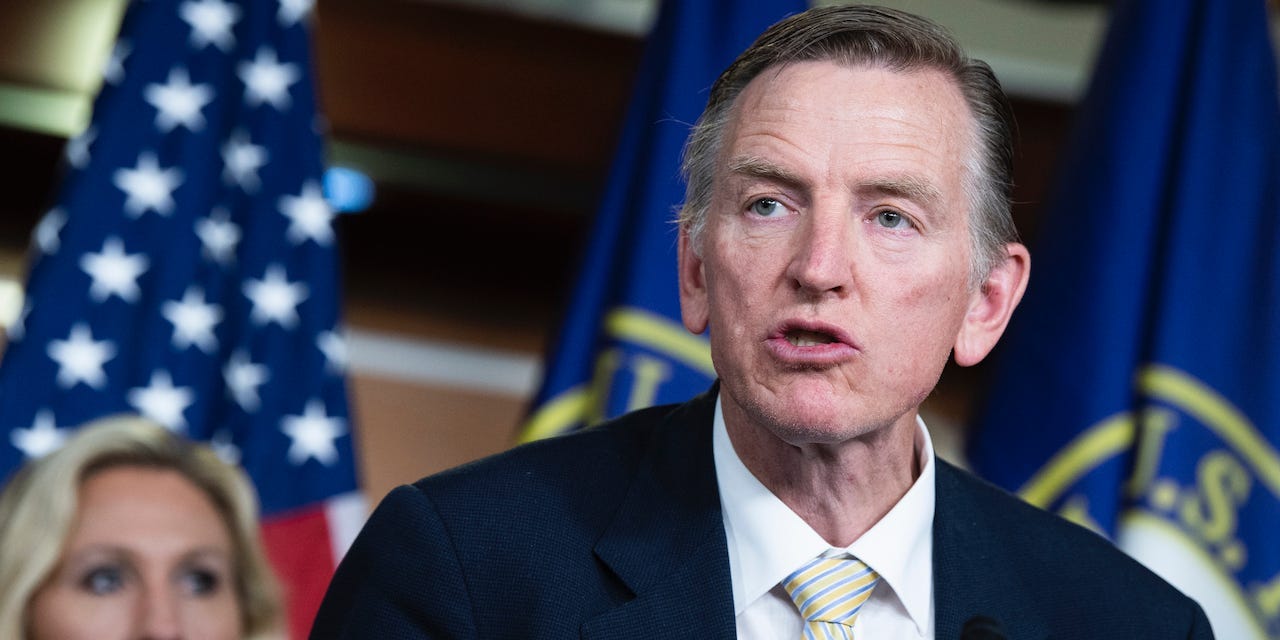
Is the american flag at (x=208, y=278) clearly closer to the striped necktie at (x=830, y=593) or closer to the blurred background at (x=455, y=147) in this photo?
the blurred background at (x=455, y=147)

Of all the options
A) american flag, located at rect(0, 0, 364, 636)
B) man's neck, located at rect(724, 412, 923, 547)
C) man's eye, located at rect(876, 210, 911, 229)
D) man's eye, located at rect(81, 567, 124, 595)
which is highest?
man's eye, located at rect(876, 210, 911, 229)

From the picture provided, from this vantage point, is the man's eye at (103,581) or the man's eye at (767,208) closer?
the man's eye at (767,208)

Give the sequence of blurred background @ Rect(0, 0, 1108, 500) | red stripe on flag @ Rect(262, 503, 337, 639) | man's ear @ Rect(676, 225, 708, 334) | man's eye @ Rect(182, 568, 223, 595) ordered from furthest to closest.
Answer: blurred background @ Rect(0, 0, 1108, 500), red stripe on flag @ Rect(262, 503, 337, 639), man's eye @ Rect(182, 568, 223, 595), man's ear @ Rect(676, 225, 708, 334)

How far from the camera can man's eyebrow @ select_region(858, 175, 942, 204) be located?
1.47m

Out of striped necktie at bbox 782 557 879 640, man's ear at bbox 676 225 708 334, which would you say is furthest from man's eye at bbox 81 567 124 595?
striped necktie at bbox 782 557 879 640

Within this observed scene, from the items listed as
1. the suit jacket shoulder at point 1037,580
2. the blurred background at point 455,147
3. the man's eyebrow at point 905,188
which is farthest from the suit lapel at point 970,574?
the blurred background at point 455,147

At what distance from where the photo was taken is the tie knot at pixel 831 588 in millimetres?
1496

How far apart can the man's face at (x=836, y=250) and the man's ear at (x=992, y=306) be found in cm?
7

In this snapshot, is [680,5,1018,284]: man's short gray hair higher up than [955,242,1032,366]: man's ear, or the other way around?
[680,5,1018,284]: man's short gray hair

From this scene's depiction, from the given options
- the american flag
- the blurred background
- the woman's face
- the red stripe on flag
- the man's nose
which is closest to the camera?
the man's nose

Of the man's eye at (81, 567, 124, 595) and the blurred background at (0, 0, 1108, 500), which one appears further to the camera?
the blurred background at (0, 0, 1108, 500)

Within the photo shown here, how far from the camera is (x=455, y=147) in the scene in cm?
402

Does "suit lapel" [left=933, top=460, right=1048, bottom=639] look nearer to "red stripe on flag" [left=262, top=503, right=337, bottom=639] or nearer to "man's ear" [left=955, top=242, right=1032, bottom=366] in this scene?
"man's ear" [left=955, top=242, right=1032, bottom=366]

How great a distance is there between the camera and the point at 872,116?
1499 mm
